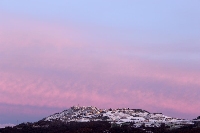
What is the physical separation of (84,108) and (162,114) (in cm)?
2144

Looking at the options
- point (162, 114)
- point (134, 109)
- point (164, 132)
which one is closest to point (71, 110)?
point (134, 109)

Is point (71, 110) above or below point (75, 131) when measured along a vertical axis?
above

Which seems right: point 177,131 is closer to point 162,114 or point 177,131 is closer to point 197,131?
point 197,131

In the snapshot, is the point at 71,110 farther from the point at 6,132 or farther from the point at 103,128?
the point at 103,128

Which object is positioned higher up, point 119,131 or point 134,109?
point 134,109

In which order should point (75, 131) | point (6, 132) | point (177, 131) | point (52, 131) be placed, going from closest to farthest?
1. point (177, 131)
2. point (75, 131)
3. point (52, 131)
4. point (6, 132)

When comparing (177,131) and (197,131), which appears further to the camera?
(177,131)

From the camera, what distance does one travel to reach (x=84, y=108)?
8262 cm

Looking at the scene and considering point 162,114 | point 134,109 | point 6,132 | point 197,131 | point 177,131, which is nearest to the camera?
point 197,131

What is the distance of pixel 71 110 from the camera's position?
81625 millimetres

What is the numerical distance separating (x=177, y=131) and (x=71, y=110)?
156 ft

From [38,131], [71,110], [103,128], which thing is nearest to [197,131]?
[103,128]

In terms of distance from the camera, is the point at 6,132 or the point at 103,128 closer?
the point at 103,128

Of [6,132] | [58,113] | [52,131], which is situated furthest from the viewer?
[58,113]
